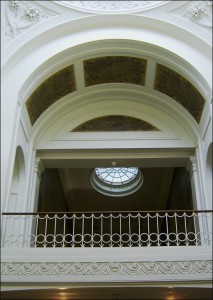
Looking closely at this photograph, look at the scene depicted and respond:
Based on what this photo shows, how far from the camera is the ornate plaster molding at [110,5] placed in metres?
9.69

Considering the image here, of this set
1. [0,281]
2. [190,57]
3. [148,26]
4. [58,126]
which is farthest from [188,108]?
[0,281]

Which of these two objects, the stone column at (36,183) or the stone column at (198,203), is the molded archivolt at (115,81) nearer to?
the stone column at (36,183)

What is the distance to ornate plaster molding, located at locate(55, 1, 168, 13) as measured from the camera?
9.69 metres

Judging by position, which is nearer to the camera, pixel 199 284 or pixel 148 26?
pixel 199 284

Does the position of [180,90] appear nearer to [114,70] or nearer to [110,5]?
[114,70]

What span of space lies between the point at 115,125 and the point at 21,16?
3719mm

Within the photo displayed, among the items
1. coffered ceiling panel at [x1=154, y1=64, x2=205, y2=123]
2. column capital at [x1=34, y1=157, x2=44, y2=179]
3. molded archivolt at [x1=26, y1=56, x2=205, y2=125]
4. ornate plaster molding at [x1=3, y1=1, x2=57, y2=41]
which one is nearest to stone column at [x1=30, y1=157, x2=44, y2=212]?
column capital at [x1=34, y1=157, x2=44, y2=179]

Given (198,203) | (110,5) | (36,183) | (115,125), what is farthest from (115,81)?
(198,203)

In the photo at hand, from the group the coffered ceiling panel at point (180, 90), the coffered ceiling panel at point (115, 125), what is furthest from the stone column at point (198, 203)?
the coffered ceiling panel at point (115, 125)

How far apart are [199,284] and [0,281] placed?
3530 mm

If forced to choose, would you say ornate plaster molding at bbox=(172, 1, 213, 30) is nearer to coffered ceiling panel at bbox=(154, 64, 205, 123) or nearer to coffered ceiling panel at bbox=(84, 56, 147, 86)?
coffered ceiling panel at bbox=(154, 64, 205, 123)

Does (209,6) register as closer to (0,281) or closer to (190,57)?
(190,57)

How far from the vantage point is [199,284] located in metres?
7.40

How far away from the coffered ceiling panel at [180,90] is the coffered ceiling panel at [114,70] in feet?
1.51
